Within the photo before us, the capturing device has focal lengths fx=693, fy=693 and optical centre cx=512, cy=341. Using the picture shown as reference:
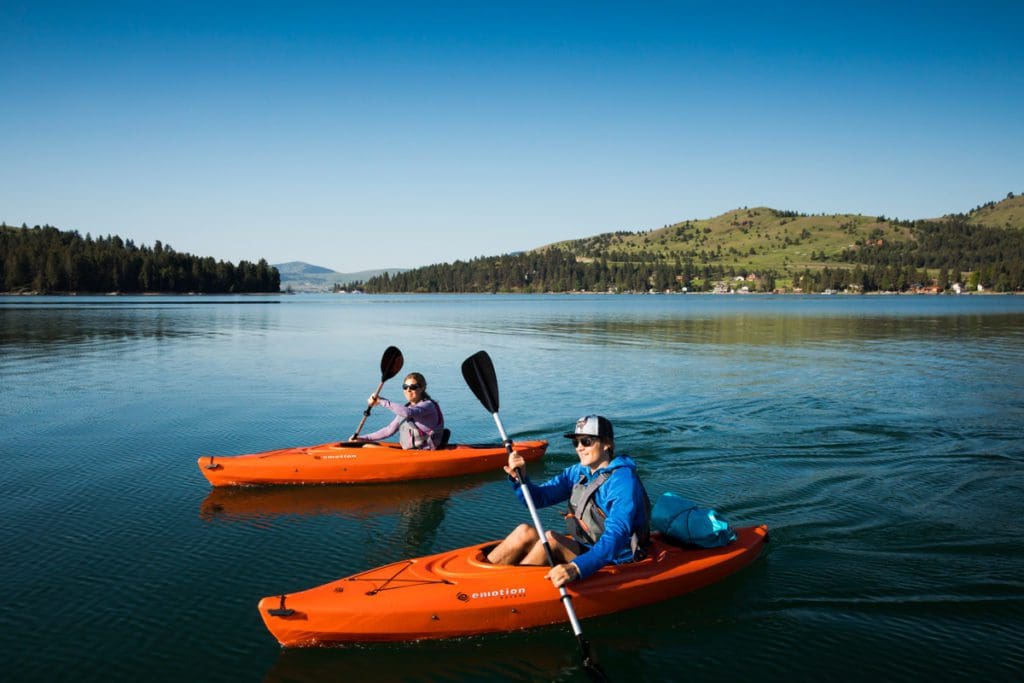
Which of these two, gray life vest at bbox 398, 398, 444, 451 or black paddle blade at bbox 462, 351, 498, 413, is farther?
gray life vest at bbox 398, 398, 444, 451

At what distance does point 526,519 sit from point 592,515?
3771 millimetres

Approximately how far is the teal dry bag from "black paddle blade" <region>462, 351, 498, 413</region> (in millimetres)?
2574

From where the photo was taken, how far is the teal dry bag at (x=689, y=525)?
8414 millimetres

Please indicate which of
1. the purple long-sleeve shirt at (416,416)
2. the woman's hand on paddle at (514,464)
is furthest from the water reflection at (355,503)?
the woman's hand on paddle at (514,464)

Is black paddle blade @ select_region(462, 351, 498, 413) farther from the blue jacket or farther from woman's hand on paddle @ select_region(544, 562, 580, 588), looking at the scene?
woman's hand on paddle @ select_region(544, 562, 580, 588)

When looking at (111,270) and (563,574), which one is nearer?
(563,574)

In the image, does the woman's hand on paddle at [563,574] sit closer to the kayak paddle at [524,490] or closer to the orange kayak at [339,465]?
the kayak paddle at [524,490]

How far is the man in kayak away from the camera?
23.2 ft

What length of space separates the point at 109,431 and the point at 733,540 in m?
14.6

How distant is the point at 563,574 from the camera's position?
6.74 metres

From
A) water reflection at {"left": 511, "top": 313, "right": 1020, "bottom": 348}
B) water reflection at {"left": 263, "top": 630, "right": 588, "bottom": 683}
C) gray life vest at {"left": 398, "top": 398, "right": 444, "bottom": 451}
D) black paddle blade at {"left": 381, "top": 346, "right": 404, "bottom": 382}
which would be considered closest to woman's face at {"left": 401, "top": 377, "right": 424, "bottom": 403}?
gray life vest at {"left": 398, "top": 398, "right": 444, "bottom": 451}

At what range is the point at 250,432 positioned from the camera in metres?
16.7

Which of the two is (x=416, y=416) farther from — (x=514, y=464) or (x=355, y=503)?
(x=514, y=464)

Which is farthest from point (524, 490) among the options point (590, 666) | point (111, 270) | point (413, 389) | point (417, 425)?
point (111, 270)
